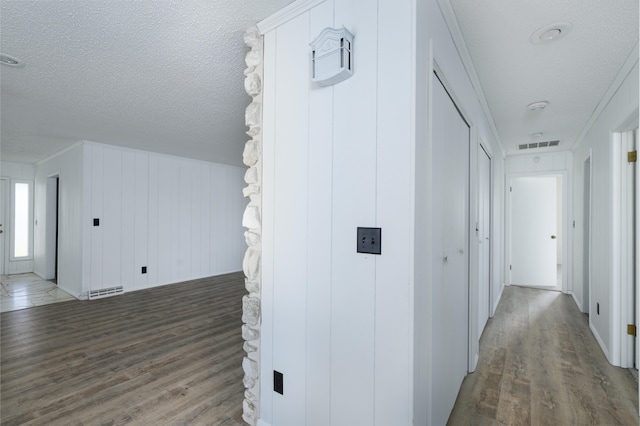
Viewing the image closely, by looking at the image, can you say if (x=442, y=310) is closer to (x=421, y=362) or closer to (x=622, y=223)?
(x=421, y=362)

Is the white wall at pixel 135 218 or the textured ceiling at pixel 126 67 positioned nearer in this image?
the textured ceiling at pixel 126 67

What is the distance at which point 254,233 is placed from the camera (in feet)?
5.85

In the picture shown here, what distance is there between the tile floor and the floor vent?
1.01 ft

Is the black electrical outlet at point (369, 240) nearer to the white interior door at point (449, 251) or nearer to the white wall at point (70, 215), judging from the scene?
the white interior door at point (449, 251)

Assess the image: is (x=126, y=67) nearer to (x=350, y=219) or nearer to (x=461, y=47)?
(x=350, y=219)

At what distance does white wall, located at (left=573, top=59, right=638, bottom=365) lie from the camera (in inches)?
93.5

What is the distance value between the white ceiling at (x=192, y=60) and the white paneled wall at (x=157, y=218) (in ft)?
3.70

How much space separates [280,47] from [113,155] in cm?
446

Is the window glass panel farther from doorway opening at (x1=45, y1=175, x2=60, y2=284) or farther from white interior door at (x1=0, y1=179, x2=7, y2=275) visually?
doorway opening at (x1=45, y1=175, x2=60, y2=284)

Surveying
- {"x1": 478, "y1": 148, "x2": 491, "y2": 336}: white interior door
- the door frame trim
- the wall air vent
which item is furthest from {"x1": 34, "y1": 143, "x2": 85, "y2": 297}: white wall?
the door frame trim

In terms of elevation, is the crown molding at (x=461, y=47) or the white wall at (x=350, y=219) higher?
the crown molding at (x=461, y=47)

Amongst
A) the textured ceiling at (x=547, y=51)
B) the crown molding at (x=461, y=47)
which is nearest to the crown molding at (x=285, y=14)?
the crown molding at (x=461, y=47)

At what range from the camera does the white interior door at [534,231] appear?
534 centimetres

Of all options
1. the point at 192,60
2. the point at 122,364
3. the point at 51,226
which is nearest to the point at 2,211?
the point at 51,226
